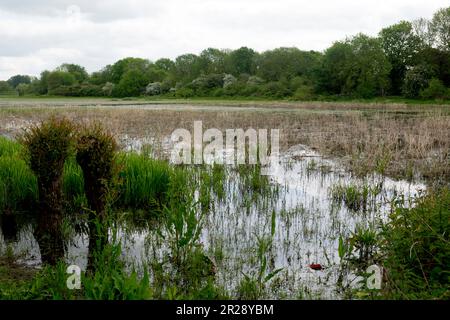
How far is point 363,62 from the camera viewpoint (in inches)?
2394

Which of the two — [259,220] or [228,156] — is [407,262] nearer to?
[259,220]

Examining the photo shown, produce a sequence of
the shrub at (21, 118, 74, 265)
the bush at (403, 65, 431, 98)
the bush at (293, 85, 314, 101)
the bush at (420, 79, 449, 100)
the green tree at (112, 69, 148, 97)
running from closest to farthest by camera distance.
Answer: the shrub at (21, 118, 74, 265) → the bush at (420, 79, 449, 100) → the bush at (403, 65, 431, 98) → the bush at (293, 85, 314, 101) → the green tree at (112, 69, 148, 97)

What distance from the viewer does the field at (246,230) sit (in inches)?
171

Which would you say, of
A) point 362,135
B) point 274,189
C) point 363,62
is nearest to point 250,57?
point 363,62

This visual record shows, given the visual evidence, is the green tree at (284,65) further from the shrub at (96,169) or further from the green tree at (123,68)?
the shrub at (96,169)

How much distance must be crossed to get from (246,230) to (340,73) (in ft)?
194

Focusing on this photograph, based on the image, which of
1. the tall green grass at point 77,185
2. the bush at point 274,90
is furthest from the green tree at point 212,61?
the tall green grass at point 77,185

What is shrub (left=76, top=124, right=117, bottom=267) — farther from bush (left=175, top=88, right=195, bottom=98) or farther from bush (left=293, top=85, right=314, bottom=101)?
bush (left=175, top=88, right=195, bottom=98)

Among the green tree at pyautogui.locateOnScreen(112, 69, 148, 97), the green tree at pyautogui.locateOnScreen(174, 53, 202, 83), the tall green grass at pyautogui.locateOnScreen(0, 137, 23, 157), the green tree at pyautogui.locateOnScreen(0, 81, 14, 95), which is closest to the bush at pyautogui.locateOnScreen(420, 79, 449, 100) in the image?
the tall green grass at pyautogui.locateOnScreen(0, 137, 23, 157)

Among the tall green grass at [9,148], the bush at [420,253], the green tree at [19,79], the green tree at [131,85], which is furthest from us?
the green tree at [19,79]

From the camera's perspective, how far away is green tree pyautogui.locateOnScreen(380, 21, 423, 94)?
200 feet

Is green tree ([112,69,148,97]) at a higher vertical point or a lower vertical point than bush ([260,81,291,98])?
higher

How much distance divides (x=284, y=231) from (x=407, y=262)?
2212 millimetres

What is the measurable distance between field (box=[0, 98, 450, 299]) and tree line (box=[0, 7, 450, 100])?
1784 inches
